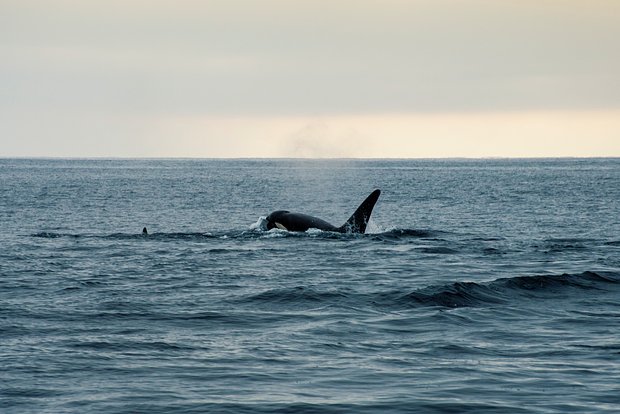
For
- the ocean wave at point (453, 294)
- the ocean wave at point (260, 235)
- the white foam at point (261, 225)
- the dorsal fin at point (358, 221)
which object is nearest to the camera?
the ocean wave at point (453, 294)

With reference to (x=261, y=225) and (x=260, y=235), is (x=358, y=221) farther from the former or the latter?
(x=261, y=225)

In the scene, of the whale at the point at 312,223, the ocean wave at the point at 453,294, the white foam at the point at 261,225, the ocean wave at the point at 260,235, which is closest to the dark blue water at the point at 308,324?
the ocean wave at the point at 453,294

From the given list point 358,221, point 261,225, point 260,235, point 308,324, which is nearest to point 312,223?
point 358,221

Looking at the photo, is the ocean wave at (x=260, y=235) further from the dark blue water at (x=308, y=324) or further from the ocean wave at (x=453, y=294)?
the ocean wave at (x=453, y=294)

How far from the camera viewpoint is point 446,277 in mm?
28672

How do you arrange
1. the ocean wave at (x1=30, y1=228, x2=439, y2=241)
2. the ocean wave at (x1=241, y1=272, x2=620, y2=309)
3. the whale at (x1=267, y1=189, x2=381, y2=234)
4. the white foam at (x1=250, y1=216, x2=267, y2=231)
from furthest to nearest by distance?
the white foam at (x1=250, y1=216, x2=267, y2=231), the whale at (x1=267, y1=189, x2=381, y2=234), the ocean wave at (x1=30, y1=228, x2=439, y2=241), the ocean wave at (x1=241, y1=272, x2=620, y2=309)

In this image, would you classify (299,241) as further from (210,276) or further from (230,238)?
(210,276)

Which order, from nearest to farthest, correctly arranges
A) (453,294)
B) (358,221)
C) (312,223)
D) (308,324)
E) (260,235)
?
1. (308,324)
2. (453,294)
3. (260,235)
4. (358,221)
5. (312,223)

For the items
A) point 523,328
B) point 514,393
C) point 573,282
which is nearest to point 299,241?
point 573,282

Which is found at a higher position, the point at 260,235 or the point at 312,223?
the point at 312,223

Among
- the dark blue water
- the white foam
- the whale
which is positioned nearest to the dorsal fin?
the whale

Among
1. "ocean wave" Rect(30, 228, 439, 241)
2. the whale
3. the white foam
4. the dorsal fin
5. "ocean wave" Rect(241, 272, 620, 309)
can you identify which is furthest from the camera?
the white foam

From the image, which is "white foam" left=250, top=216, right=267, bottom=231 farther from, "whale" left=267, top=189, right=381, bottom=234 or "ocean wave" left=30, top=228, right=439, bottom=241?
"whale" left=267, top=189, right=381, bottom=234

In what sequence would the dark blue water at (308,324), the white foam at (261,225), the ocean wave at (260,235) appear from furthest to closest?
1. the white foam at (261,225)
2. the ocean wave at (260,235)
3. the dark blue water at (308,324)
